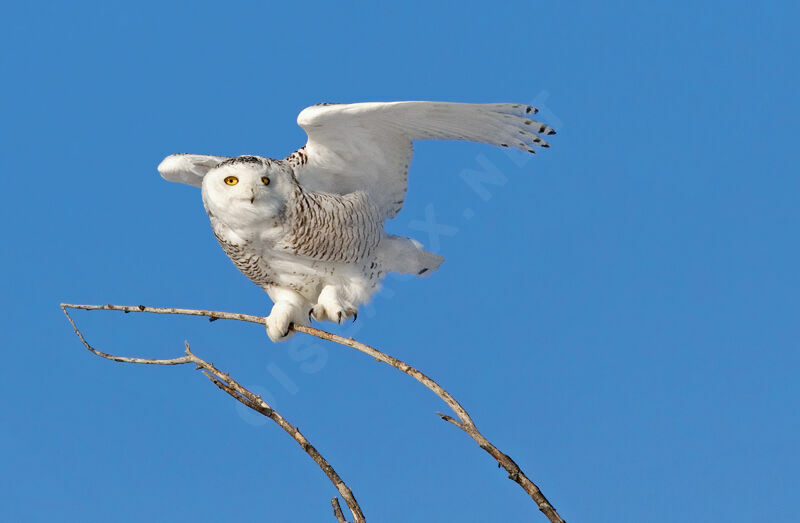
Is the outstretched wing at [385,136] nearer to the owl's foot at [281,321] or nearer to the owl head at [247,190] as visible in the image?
the owl head at [247,190]

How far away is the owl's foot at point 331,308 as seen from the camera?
4.27 meters

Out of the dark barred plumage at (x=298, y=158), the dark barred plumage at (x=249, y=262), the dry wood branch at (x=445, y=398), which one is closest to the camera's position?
the dry wood branch at (x=445, y=398)

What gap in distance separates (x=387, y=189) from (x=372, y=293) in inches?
20.9

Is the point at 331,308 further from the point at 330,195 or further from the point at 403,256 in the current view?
the point at 403,256

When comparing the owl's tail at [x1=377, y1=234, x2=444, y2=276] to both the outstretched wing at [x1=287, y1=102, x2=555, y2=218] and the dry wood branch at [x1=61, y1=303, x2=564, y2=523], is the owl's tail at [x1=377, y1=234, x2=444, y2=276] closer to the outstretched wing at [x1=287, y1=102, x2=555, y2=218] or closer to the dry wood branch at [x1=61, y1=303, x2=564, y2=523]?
the outstretched wing at [x1=287, y1=102, x2=555, y2=218]

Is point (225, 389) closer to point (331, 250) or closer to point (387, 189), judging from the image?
point (331, 250)

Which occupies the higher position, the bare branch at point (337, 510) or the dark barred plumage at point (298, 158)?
the dark barred plumage at point (298, 158)

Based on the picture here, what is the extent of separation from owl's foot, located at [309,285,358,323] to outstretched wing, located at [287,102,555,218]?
518 millimetres

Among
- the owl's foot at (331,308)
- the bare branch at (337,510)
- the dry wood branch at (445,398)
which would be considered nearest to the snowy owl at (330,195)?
the owl's foot at (331,308)

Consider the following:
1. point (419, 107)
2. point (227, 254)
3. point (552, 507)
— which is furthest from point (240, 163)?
point (552, 507)

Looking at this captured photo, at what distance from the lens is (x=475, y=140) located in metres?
4.25

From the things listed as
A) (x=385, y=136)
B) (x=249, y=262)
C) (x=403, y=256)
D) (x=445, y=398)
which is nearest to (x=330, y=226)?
(x=249, y=262)

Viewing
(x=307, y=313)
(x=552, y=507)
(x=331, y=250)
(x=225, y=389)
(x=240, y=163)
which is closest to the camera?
(x=552, y=507)

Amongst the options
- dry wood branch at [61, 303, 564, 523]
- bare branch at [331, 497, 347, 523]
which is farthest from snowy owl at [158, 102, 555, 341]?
bare branch at [331, 497, 347, 523]
